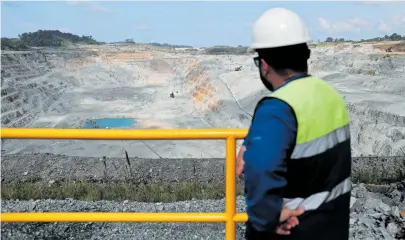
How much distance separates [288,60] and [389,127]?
1660 cm

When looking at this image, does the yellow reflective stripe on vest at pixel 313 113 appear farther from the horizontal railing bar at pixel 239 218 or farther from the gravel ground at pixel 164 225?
the gravel ground at pixel 164 225

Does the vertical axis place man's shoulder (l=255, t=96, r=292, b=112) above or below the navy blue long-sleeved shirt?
above

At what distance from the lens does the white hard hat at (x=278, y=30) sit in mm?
1811

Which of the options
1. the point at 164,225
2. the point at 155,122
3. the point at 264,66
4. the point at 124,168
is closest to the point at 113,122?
the point at 155,122

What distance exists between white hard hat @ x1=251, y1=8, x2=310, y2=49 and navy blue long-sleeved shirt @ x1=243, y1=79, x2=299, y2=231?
0.76 ft

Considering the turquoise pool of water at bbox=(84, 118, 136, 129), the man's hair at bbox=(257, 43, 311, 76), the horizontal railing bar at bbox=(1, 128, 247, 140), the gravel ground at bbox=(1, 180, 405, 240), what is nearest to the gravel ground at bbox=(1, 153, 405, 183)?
the gravel ground at bbox=(1, 180, 405, 240)

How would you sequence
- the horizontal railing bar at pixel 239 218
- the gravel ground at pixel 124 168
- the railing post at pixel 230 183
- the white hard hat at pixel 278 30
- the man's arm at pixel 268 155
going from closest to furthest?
the man's arm at pixel 268 155 < the white hard hat at pixel 278 30 < the railing post at pixel 230 183 < the horizontal railing bar at pixel 239 218 < the gravel ground at pixel 124 168

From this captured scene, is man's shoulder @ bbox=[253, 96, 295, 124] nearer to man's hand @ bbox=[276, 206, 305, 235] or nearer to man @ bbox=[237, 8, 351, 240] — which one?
man @ bbox=[237, 8, 351, 240]

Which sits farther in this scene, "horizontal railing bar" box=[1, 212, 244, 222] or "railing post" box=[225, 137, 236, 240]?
"horizontal railing bar" box=[1, 212, 244, 222]

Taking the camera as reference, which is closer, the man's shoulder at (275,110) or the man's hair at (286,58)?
the man's shoulder at (275,110)

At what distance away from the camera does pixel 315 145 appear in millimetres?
1769

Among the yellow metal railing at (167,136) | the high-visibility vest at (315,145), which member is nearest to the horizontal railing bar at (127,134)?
the yellow metal railing at (167,136)

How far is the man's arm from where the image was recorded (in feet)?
5.48

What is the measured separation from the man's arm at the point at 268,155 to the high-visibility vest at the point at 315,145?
0.05 metres
